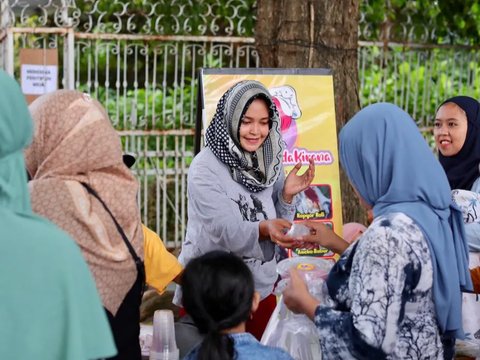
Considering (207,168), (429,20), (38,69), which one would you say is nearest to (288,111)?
(207,168)

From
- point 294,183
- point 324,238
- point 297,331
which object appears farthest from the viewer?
point 294,183

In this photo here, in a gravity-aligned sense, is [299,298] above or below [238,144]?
below

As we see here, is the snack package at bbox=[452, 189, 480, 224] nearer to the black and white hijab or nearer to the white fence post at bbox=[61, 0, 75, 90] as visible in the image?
the black and white hijab

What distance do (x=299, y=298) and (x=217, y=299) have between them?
430 millimetres

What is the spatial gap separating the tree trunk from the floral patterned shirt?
3.05m

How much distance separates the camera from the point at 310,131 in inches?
205

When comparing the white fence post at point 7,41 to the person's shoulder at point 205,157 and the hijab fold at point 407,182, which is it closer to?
the person's shoulder at point 205,157

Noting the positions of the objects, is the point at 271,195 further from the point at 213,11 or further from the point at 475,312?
the point at 213,11

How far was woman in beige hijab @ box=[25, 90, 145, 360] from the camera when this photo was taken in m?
2.72

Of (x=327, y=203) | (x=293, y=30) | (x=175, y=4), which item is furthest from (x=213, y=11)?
(x=327, y=203)

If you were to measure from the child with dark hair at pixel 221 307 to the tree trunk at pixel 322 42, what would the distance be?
333 cm

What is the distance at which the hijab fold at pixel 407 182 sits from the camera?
2.87m

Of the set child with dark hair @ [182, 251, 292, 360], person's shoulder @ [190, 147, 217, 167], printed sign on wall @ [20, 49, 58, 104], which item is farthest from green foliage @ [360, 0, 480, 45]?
child with dark hair @ [182, 251, 292, 360]

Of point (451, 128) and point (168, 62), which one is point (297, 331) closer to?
point (451, 128)
